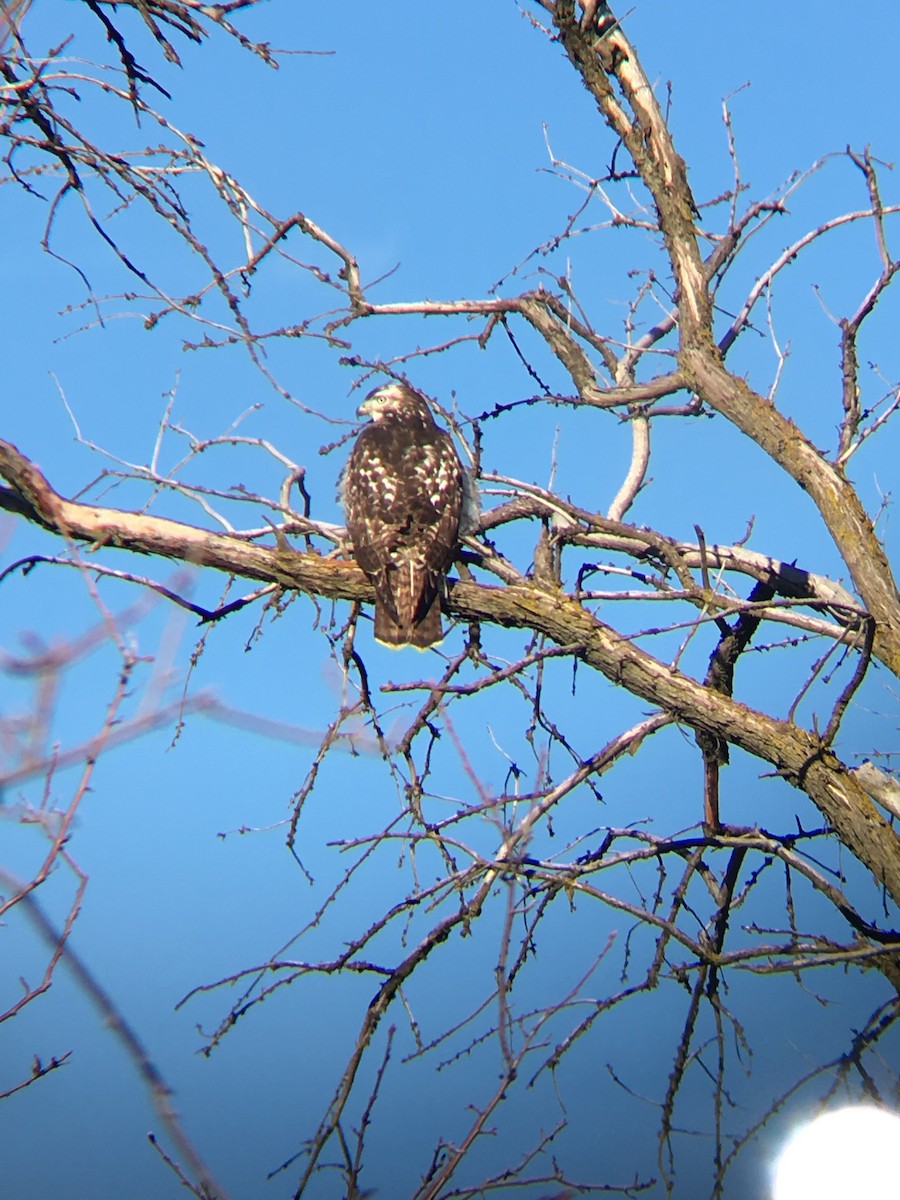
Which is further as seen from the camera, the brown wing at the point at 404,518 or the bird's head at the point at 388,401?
the bird's head at the point at 388,401

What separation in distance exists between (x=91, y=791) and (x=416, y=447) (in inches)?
138

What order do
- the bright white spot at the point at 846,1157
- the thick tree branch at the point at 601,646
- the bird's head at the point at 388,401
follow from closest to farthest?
the bright white spot at the point at 846,1157
the thick tree branch at the point at 601,646
the bird's head at the point at 388,401

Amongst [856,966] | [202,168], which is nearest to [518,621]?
[856,966]

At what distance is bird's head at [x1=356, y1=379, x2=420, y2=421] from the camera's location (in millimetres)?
6016

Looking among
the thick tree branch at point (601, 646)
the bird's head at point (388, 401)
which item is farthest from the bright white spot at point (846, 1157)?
the bird's head at point (388, 401)

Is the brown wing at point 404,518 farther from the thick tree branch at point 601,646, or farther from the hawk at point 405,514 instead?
the thick tree branch at point 601,646

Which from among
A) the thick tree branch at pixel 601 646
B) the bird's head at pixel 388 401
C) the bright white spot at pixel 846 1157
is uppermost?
the bird's head at pixel 388 401

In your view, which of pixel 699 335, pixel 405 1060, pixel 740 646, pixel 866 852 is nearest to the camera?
pixel 405 1060

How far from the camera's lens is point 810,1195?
3902 millimetres

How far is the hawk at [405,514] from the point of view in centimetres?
463

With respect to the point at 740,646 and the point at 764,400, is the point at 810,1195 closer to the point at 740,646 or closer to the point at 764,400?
→ the point at 740,646

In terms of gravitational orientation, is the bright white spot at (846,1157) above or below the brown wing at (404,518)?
below

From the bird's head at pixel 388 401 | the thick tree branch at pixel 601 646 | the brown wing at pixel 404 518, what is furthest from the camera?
the bird's head at pixel 388 401

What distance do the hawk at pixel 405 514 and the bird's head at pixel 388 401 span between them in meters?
0.03
